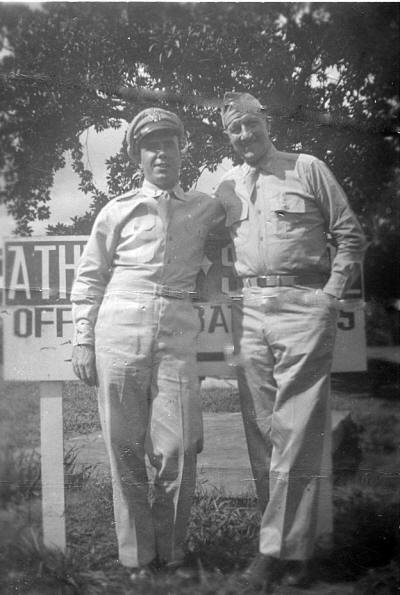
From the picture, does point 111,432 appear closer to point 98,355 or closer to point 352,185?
point 98,355

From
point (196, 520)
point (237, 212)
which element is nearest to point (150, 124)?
point (237, 212)

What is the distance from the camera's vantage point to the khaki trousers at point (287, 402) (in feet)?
7.29

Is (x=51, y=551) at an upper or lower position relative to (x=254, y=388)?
lower

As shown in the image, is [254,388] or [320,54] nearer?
[254,388]

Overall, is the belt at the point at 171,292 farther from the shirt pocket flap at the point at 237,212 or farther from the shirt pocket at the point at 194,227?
the shirt pocket flap at the point at 237,212

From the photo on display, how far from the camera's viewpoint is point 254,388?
7.40 feet

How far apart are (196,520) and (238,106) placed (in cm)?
173

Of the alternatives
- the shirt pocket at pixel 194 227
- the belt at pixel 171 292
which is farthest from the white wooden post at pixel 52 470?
the shirt pocket at pixel 194 227

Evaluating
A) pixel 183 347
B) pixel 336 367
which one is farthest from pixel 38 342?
pixel 336 367

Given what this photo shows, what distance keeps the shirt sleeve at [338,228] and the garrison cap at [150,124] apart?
1.91 feet

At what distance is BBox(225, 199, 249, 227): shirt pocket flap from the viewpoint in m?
2.28

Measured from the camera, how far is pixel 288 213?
7.40 ft

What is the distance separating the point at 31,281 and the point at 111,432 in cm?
71

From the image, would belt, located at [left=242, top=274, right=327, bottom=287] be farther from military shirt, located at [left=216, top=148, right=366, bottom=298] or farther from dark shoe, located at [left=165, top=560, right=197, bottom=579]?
dark shoe, located at [left=165, top=560, right=197, bottom=579]
